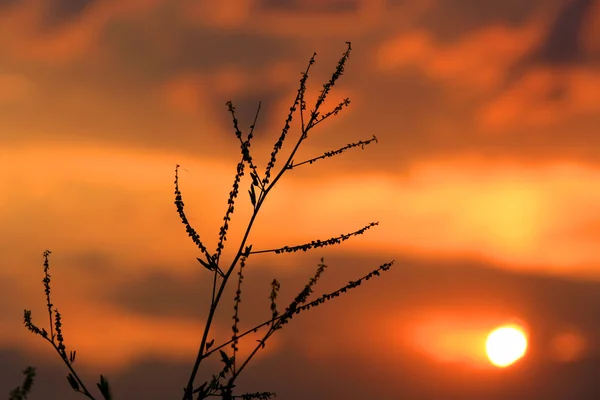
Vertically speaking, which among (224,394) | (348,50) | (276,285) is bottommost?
(224,394)

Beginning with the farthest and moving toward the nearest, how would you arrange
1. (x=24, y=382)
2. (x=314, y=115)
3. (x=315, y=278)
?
(x=314, y=115) < (x=315, y=278) < (x=24, y=382)

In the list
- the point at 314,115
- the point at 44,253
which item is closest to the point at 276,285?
the point at 314,115

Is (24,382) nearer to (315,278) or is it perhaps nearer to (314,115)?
(315,278)

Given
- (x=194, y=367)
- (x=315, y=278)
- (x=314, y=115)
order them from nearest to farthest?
1. (x=194, y=367)
2. (x=315, y=278)
3. (x=314, y=115)

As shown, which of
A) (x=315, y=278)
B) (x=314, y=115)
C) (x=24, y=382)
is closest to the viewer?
(x=24, y=382)

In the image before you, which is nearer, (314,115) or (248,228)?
(248,228)

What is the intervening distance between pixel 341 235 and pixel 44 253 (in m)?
2.66

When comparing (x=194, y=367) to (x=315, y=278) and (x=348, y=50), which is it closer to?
(x=315, y=278)

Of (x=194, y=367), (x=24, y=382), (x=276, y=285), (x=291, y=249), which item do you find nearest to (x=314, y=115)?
(x=291, y=249)

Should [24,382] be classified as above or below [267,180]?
below

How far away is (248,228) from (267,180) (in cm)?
77

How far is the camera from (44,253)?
27.0 feet

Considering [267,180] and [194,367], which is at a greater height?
[267,180]

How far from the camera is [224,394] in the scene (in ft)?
22.7
